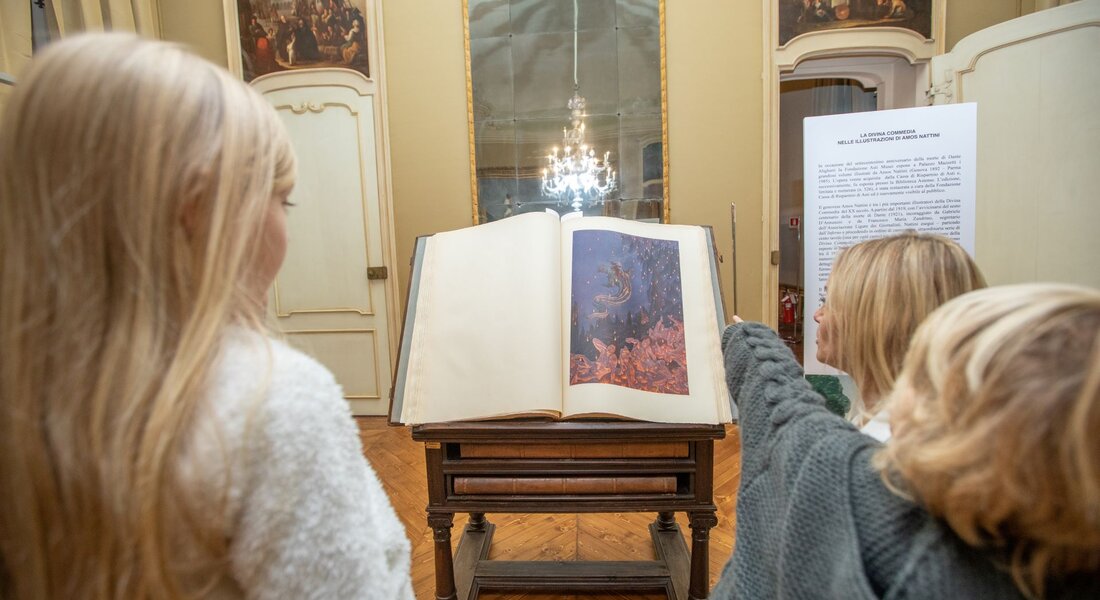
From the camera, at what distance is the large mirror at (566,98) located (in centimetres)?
407

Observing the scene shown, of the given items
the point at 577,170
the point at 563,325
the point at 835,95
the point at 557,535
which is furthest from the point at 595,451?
the point at 835,95

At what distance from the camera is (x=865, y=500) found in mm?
624

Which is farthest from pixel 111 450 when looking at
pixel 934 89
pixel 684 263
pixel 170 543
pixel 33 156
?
pixel 934 89

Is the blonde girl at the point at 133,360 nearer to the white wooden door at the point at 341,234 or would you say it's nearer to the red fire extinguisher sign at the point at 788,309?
the white wooden door at the point at 341,234

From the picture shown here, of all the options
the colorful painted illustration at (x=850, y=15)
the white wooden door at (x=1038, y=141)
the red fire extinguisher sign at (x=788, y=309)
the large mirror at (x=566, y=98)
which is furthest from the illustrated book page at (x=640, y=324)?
the red fire extinguisher sign at (x=788, y=309)

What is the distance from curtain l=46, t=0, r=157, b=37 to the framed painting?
67 cm

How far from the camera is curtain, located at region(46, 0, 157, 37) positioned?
3.62m

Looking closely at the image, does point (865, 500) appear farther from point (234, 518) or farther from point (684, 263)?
point (684, 263)

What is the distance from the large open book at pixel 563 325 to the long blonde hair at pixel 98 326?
829 mm

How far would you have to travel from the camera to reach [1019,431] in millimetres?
455

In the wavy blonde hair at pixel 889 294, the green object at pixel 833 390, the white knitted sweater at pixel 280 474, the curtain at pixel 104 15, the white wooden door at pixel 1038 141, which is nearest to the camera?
the white knitted sweater at pixel 280 474

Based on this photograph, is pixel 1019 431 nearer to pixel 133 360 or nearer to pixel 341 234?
pixel 133 360

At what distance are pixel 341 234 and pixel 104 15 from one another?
2268 mm

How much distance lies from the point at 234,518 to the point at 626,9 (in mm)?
4362
